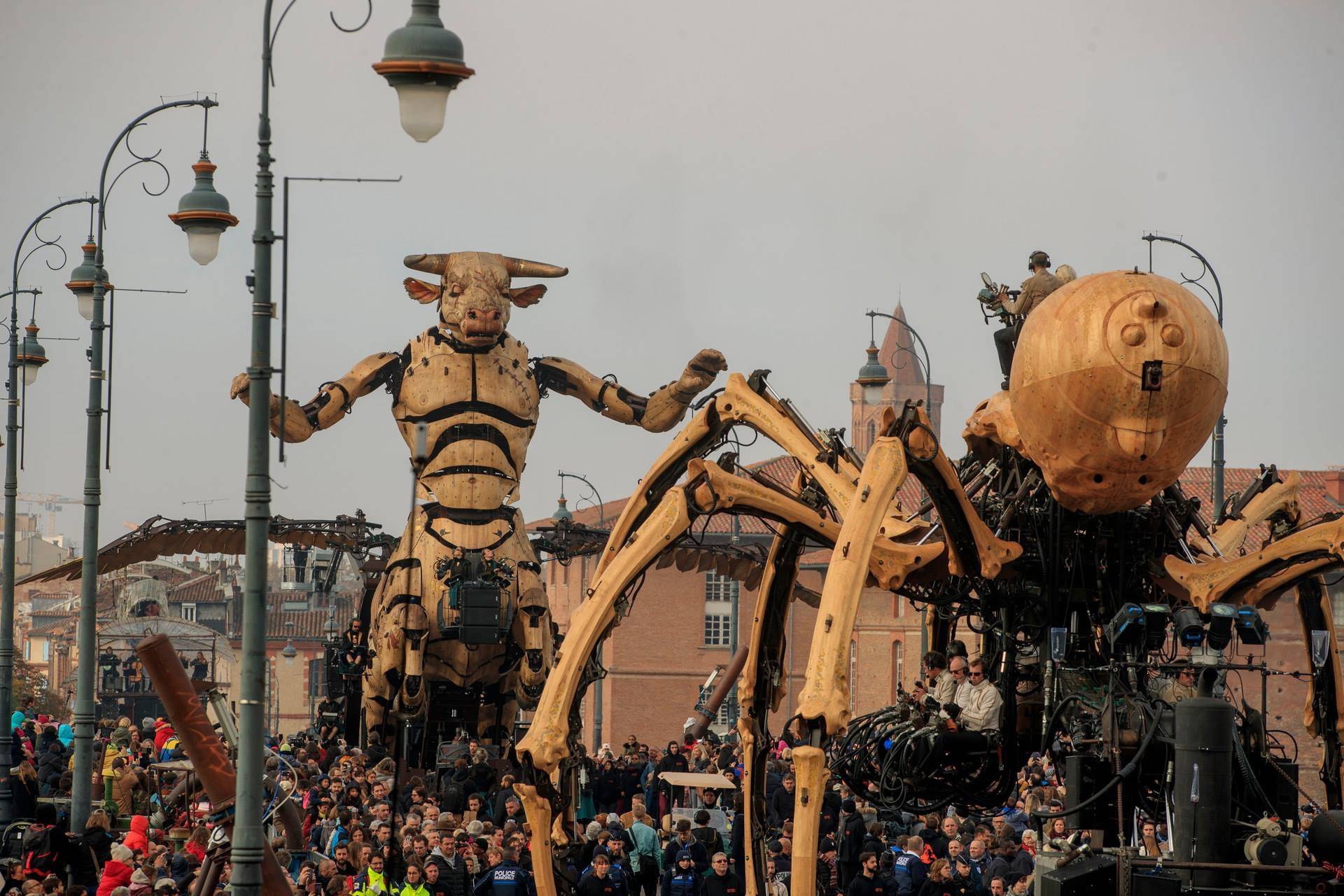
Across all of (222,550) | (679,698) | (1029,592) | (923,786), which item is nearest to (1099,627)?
(1029,592)

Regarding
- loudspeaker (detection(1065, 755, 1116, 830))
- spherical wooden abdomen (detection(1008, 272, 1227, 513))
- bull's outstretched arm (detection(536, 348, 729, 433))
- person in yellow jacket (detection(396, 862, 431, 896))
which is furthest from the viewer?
bull's outstretched arm (detection(536, 348, 729, 433))

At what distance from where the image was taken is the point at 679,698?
6969 cm

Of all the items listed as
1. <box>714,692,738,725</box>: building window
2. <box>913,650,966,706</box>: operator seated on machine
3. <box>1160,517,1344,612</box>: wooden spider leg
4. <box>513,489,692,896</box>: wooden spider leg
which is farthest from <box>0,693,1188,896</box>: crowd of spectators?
<box>714,692,738,725</box>: building window

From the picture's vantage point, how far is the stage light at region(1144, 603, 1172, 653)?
12414 millimetres

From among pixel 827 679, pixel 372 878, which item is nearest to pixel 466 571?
pixel 372 878

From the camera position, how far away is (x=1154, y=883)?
1012cm

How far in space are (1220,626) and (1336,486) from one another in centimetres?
5227

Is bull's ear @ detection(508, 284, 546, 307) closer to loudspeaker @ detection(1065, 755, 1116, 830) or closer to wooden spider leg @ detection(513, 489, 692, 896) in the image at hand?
wooden spider leg @ detection(513, 489, 692, 896)

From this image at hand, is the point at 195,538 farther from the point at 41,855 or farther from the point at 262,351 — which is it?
the point at 262,351

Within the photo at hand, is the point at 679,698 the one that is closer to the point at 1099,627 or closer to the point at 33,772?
the point at 33,772

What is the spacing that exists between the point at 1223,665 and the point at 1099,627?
109 inches

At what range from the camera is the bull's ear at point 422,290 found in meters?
22.3

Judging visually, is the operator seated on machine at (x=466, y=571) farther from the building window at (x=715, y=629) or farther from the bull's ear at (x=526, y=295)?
the building window at (x=715, y=629)

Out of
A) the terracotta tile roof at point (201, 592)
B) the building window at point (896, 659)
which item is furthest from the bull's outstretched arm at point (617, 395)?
the terracotta tile roof at point (201, 592)
